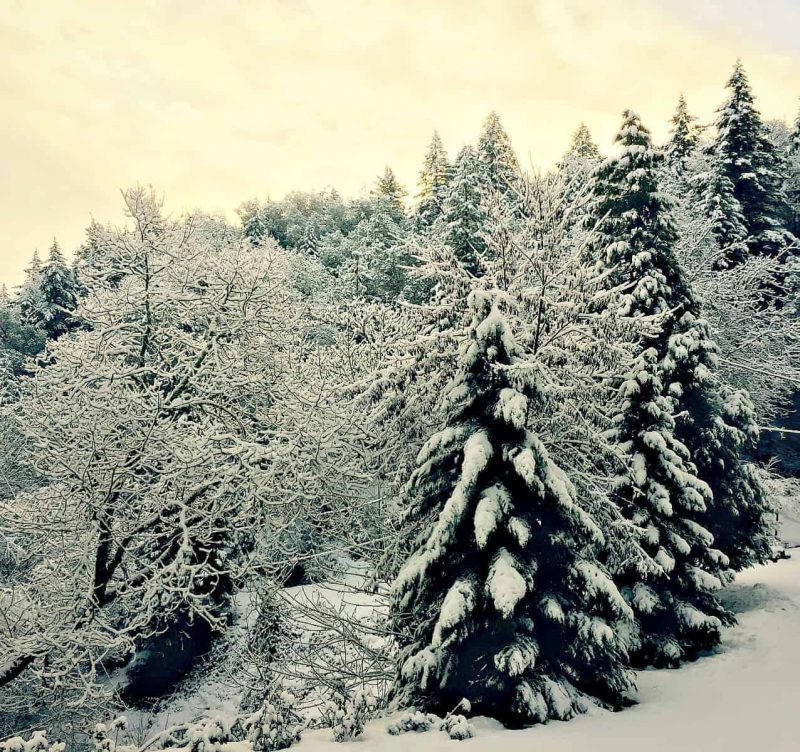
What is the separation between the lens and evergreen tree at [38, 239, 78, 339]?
42.8 metres

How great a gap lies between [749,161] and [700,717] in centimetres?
2933

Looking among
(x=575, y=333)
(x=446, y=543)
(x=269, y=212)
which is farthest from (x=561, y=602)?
(x=269, y=212)

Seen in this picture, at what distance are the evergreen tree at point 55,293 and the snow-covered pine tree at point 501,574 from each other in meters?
43.7

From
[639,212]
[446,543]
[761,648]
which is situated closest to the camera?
[446,543]

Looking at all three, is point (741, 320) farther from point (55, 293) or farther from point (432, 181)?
point (55, 293)

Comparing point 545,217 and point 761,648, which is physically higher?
point 545,217

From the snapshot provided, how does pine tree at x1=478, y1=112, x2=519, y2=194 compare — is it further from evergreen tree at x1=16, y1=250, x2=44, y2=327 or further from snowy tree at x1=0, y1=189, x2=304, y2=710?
evergreen tree at x1=16, y1=250, x2=44, y2=327

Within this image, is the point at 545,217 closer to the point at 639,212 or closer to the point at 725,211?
the point at 639,212

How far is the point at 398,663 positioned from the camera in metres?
8.31

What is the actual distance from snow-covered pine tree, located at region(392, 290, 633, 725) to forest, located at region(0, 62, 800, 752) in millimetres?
36

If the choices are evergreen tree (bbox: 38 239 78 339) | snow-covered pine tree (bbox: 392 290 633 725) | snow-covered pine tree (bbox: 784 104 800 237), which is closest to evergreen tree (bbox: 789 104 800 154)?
snow-covered pine tree (bbox: 784 104 800 237)

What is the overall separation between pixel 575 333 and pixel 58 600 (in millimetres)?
10036

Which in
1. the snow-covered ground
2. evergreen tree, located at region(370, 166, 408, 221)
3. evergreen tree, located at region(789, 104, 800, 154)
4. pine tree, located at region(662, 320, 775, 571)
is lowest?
the snow-covered ground

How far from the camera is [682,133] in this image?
3509cm
